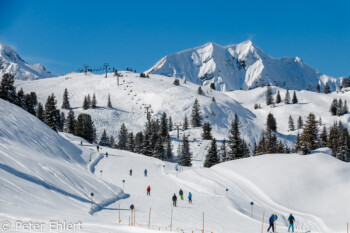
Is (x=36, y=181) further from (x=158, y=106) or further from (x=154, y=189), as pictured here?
(x=158, y=106)

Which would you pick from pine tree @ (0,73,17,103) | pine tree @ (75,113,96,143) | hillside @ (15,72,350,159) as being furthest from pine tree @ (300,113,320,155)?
pine tree @ (0,73,17,103)

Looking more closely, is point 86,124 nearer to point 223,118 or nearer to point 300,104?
point 223,118

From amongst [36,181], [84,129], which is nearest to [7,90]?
[84,129]

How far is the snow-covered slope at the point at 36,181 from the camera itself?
18297 mm

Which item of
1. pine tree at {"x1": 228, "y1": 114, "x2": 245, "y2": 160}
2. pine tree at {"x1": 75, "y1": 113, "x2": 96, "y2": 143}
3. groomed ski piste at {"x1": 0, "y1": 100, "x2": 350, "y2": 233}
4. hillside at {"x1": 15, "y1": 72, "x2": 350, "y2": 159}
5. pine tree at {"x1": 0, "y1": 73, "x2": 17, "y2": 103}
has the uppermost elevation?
hillside at {"x1": 15, "y1": 72, "x2": 350, "y2": 159}

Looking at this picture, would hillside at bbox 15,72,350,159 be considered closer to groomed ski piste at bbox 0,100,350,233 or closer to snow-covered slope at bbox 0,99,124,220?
groomed ski piste at bbox 0,100,350,233

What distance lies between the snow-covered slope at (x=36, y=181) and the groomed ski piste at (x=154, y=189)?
0.09 meters

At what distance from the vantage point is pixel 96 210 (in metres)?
23.6

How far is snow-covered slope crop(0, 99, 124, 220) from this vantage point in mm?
18297

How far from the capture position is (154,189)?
1405 inches

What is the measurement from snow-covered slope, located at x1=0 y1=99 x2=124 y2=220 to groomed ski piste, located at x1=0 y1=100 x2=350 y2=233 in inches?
3.5

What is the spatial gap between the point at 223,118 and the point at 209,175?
100157 millimetres

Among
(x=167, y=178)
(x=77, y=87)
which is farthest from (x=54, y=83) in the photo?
(x=167, y=178)

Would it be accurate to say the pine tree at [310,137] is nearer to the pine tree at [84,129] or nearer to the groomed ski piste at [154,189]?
the groomed ski piste at [154,189]
